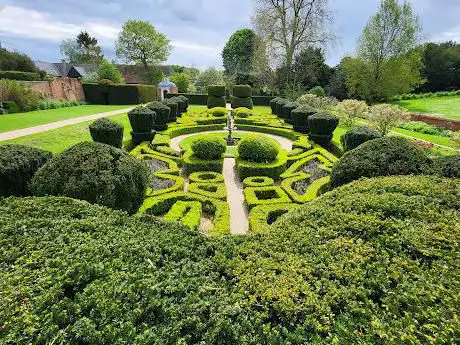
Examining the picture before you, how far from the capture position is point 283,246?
354 centimetres

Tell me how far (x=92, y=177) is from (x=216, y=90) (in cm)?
2746

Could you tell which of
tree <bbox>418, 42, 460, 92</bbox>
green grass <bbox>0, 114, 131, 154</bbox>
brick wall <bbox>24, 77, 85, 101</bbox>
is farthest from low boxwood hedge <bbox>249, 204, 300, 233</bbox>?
tree <bbox>418, 42, 460, 92</bbox>

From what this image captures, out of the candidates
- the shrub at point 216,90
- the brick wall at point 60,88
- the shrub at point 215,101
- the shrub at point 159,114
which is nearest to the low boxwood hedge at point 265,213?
the shrub at point 159,114

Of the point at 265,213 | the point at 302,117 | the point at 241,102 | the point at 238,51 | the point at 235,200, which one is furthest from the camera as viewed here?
the point at 238,51

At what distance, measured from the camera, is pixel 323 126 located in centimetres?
1611

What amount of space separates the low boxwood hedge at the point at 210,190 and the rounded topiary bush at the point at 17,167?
3.93 metres

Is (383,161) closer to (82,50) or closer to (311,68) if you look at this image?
(311,68)

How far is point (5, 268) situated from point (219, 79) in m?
48.8

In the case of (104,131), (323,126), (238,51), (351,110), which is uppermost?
(238,51)

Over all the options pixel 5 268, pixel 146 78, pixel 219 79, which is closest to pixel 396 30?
pixel 219 79

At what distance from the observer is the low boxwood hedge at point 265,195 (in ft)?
27.3

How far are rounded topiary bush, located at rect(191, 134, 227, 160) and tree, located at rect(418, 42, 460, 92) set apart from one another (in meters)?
41.1

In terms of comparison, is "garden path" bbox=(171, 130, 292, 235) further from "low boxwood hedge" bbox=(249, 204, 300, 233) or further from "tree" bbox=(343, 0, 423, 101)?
"tree" bbox=(343, 0, 423, 101)

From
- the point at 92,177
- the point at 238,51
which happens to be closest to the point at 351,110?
the point at 92,177
